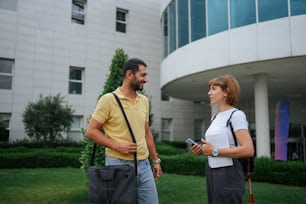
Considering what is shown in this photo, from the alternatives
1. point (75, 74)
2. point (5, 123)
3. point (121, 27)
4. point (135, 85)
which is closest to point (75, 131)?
point (75, 74)

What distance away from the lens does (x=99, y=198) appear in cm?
239

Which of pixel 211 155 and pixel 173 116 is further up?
pixel 173 116

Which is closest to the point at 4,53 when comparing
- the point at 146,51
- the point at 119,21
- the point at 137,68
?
the point at 119,21

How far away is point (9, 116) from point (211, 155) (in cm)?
1807

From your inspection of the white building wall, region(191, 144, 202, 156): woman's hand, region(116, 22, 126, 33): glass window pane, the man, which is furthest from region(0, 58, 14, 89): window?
region(191, 144, 202, 156): woman's hand

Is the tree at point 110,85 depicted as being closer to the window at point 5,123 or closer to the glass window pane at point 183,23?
the glass window pane at point 183,23

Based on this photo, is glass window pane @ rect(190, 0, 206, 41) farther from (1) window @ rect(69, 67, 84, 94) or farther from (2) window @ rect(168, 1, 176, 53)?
(1) window @ rect(69, 67, 84, 94)

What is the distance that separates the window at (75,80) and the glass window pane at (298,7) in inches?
559

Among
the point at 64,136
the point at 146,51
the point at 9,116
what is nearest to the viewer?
the point at 9,116

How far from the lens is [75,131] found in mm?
20188

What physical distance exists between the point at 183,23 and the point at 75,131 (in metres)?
10.5

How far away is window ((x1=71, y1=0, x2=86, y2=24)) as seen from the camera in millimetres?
20703

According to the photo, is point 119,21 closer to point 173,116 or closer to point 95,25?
point 95,25

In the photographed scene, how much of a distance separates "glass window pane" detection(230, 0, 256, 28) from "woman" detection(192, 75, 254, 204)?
31.4ft
